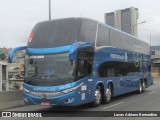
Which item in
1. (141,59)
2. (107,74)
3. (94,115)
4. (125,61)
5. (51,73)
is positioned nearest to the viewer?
(94,115)

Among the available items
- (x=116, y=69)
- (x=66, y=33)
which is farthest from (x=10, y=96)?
(x=66, y=33)

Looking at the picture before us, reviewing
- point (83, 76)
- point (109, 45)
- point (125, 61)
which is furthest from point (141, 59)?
point (83, 76)

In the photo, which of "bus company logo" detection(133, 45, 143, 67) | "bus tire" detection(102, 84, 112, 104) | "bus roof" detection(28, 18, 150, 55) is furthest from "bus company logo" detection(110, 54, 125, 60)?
"bus company logo" detection(133, 45, 143, 67)

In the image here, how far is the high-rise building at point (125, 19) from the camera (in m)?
52.6

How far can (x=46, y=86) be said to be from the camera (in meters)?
15.1

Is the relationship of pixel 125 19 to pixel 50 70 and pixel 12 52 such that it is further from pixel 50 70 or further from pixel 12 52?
pixel 50 70

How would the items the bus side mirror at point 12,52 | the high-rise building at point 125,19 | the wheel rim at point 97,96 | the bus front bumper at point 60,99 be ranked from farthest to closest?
1. the high-rise building at point 125,19
2. the wheel rim at point 97,96
3. the bus side mirror at point 12,52
4. the bus front bumper at point 60,99

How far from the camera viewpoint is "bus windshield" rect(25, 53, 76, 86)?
15.1 meters

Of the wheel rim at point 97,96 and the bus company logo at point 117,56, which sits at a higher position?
the bus company logo at point 117,56

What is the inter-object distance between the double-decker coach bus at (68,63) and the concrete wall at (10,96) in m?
3.79

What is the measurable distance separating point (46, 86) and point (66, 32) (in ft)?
8.04

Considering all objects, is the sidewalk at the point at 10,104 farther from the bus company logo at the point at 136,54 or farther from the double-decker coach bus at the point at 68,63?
the bus company logo at the point at 136,54

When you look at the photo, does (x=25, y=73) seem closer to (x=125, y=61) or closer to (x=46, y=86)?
(x=46, y=86)

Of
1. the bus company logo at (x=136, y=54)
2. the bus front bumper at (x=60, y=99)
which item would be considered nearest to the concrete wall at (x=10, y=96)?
the bus front bumper at (x=60, y=99)
